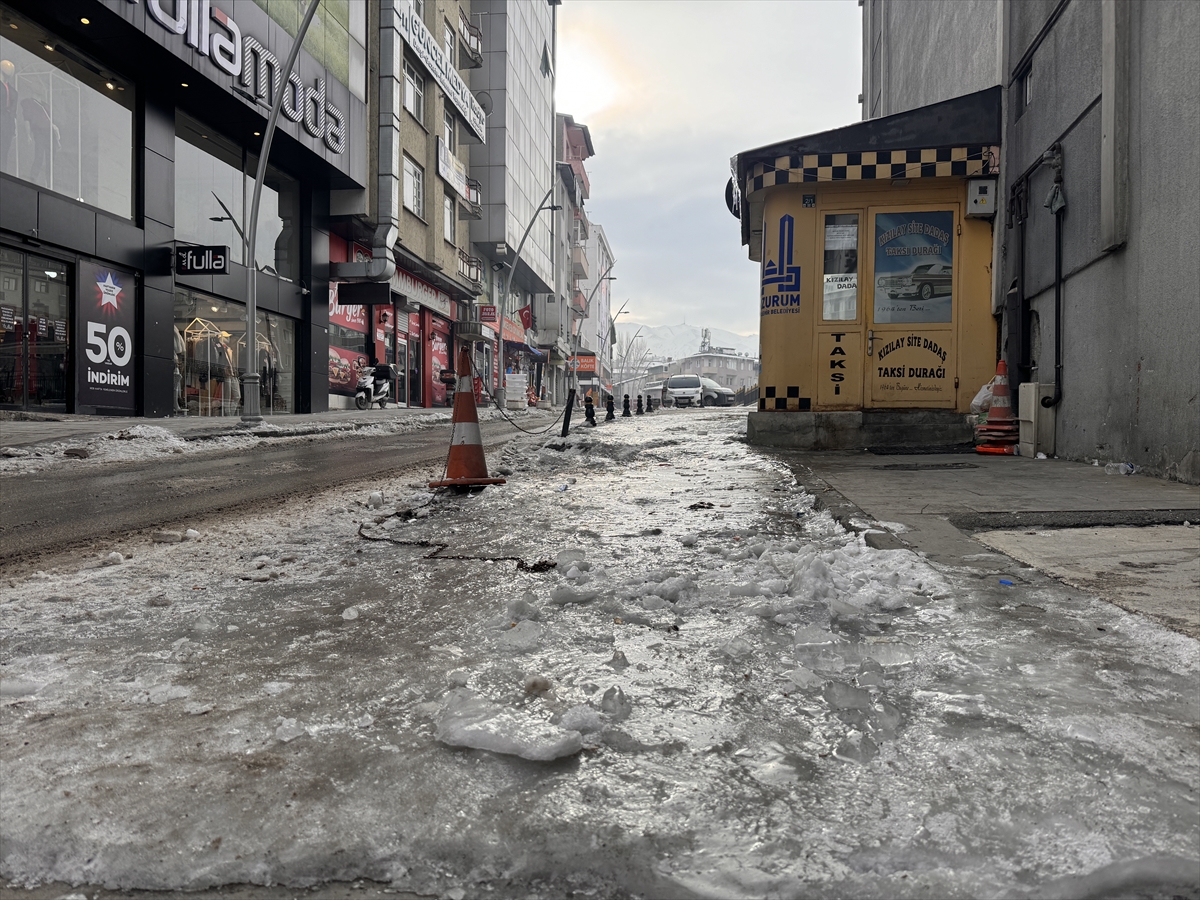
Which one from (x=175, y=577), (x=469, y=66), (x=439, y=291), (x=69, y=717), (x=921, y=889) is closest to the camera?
(x=921, y=889)

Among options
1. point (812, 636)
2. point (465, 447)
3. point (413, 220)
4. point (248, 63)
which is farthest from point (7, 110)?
point (812, 636)

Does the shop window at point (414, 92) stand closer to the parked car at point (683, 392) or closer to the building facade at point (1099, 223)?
the parked car at point (683, 392)

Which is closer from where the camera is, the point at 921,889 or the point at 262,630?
the point at 921,889

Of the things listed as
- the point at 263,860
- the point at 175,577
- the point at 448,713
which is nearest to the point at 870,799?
the point at 448,713

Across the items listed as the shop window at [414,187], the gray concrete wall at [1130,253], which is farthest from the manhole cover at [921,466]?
the shop window at [414,187]

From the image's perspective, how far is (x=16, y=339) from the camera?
12.5 m

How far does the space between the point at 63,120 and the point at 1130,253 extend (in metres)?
15.6

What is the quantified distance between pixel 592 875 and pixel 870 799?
51 cm

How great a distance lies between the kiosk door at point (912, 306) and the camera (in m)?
9.02

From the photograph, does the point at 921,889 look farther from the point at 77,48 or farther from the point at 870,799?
the point at 77,48

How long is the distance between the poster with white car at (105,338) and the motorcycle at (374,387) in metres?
7.61

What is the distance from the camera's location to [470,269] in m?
33.7

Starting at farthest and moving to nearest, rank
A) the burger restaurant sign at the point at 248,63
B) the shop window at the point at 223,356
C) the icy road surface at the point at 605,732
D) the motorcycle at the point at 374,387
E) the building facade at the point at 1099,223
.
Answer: the motorcycle at the point at 374,387 < the shop window at the point at 223,356 < the burger restaurant sign at the point at 248,63 < the building facade at the point at 1099,223 < the icy road surface at the point at 605,732

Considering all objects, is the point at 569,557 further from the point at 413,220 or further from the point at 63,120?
the point at 413,220
